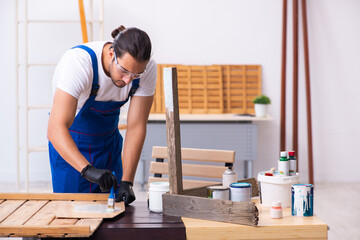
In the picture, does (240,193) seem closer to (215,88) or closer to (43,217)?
(43,217)

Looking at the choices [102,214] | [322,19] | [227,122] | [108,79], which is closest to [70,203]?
[102,214]

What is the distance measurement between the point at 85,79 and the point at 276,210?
3.04 ft

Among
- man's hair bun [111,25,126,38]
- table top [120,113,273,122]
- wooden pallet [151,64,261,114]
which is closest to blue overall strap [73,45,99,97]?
man's hair bun [111,25,126,38]

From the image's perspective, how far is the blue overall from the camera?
2275 millimetres

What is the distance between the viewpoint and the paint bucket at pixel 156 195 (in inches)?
73.6

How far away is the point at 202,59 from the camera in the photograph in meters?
5.73

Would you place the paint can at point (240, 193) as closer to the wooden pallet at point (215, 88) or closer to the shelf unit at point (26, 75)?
the shelf unit at point (26, 75)

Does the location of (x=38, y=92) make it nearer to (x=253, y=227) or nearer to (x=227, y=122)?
(x=227, y=122)

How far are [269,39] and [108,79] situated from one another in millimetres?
3846

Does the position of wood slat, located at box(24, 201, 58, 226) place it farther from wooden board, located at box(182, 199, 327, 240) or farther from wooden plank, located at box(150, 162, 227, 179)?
wooden plank, located at box(150, 162, 227, 179)

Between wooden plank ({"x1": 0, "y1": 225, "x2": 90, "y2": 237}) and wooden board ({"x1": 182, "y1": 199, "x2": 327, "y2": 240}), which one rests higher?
wooden plank ({"x1": 0, "y1": 225, "x2": 90, "y2": 237})

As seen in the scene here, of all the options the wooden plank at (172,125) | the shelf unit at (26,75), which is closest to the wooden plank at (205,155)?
the wooden plank at (172,125)

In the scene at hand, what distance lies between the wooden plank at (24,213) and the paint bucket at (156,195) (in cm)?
42

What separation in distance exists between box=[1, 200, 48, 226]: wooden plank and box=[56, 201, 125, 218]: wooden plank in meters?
0.09
